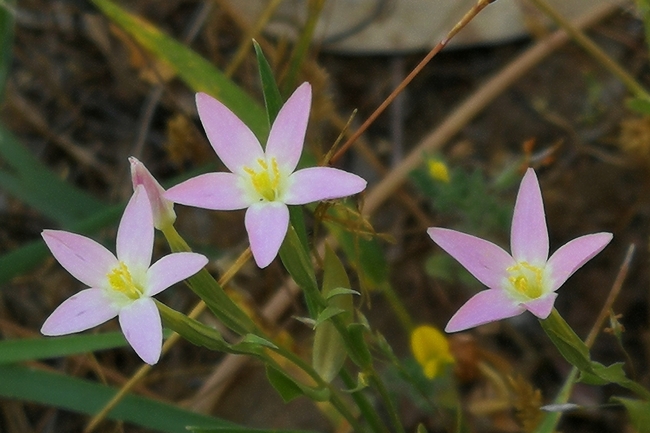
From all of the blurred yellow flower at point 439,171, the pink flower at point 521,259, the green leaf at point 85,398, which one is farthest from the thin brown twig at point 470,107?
the pink flower at point 521,259

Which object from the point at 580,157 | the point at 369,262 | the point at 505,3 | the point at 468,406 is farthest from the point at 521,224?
the point at 505,3

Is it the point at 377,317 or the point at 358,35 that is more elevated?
the point at 358,35

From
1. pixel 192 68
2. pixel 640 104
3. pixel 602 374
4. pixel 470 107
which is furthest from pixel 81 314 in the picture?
pixel 470 107

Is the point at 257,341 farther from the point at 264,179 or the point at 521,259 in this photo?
the point at 521,259

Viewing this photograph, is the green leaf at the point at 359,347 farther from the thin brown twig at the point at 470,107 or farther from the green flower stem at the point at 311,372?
the thin brown twig at the point at 470,107

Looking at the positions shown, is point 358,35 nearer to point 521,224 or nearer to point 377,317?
point 377,317

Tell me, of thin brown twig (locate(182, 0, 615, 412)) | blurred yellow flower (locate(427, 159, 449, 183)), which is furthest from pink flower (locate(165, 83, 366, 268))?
thin brown twig (locate(182, 0, 615, 412))
